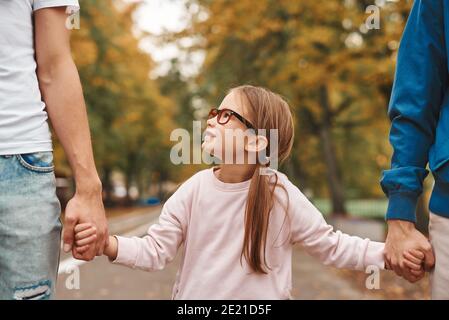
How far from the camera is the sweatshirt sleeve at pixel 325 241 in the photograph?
100 inches

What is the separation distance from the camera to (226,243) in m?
2.50

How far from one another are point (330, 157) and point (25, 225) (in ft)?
73.2

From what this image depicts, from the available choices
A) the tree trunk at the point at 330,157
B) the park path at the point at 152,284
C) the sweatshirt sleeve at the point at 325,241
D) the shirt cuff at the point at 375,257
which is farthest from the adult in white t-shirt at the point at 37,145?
the tree trunk at the point at 330,157

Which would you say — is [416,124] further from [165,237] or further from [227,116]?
[165,237]

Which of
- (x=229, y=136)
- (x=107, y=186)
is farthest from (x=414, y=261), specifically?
(x=107, y=186)

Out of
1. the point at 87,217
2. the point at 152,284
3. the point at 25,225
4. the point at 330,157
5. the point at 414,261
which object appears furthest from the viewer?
the point at 330,157

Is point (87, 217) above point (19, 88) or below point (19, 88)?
below

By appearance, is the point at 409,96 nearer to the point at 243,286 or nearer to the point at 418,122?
the point at 418,122

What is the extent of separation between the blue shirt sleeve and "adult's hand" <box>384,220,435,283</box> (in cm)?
4

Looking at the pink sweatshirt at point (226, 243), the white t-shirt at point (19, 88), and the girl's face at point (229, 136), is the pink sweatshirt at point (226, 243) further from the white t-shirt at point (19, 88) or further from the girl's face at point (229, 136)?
the white t-shirt at point (19, 88)

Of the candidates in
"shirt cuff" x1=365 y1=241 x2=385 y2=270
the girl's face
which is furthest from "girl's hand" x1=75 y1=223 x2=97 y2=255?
"shirt cuff" x1=365 y1=241 x2=385 y2=270

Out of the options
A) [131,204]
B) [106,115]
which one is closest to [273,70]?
[106,115]

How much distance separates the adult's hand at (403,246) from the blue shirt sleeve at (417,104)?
1.5 inches

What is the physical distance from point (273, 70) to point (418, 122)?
49.0 ft
